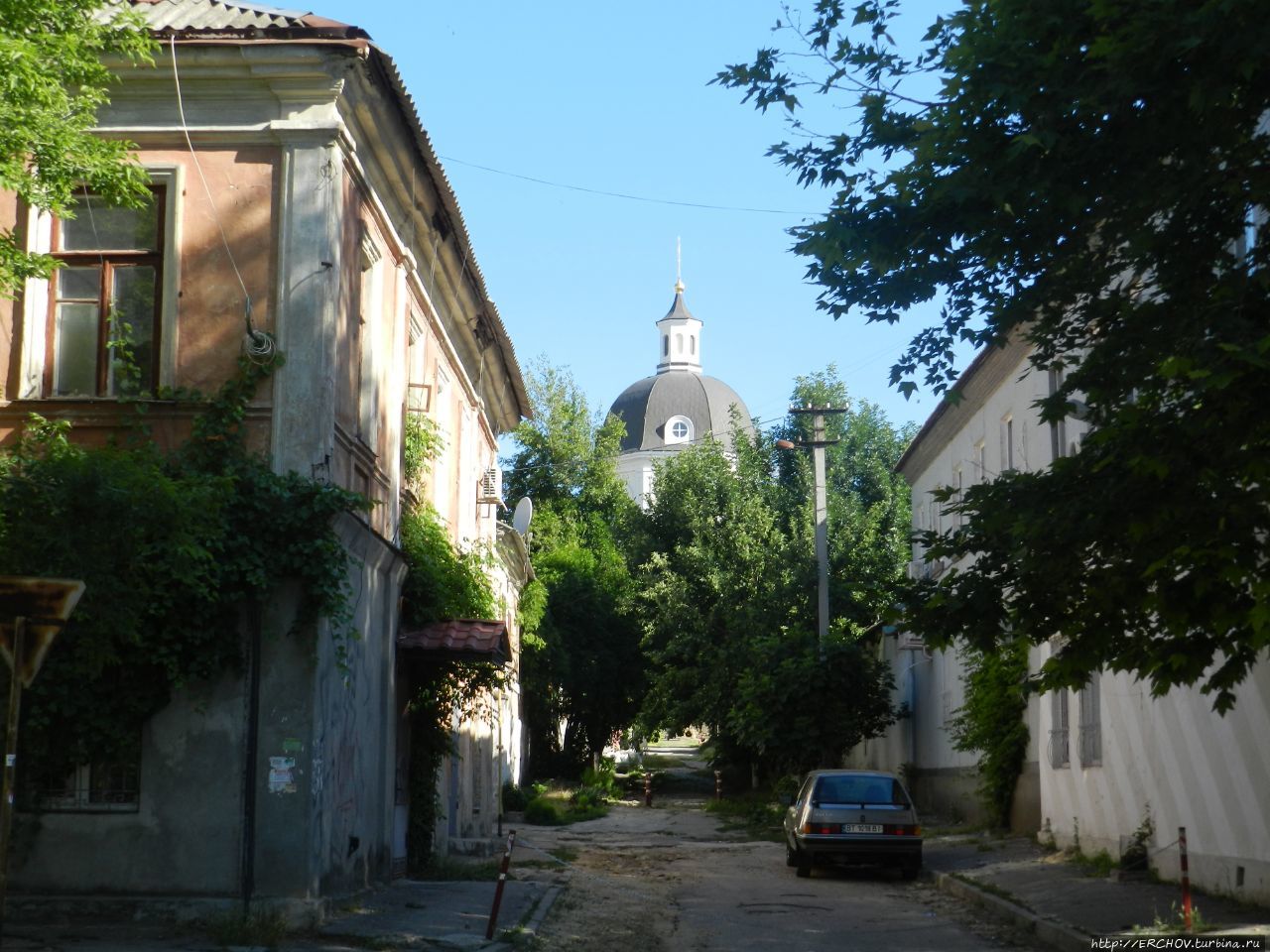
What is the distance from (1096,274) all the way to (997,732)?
51.6ft

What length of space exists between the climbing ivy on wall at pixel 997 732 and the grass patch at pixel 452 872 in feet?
30.4

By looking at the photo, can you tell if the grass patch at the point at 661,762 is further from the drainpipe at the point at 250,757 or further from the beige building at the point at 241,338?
the drainpipe at the point at 250,757

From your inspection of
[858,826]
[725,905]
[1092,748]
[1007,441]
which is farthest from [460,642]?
[1007,441]

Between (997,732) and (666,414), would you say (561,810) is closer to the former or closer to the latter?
(997,732)

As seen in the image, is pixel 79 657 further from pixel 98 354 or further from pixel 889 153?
pixel 889 153

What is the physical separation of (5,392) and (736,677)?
27.6 m

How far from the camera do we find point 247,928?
39.8 ft

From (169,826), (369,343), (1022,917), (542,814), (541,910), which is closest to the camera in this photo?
(169,826)

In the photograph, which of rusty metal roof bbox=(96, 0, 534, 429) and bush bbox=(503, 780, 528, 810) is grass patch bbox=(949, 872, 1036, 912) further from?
bush bbox=(503, 780, 528, 810)

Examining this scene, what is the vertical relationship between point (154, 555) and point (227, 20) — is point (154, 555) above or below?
below

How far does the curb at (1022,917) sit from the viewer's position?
42.1ft

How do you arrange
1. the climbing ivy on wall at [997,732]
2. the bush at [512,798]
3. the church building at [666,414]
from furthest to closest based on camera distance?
the church building at [666,414], the bush at [512,798], the climbing ivy on wall at [997,732]

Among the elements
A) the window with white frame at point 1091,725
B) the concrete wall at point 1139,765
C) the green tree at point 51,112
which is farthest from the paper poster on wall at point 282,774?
the window with white frame at point 1091,725

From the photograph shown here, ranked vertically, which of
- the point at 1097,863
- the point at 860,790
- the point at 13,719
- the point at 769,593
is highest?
the point at 769,593
